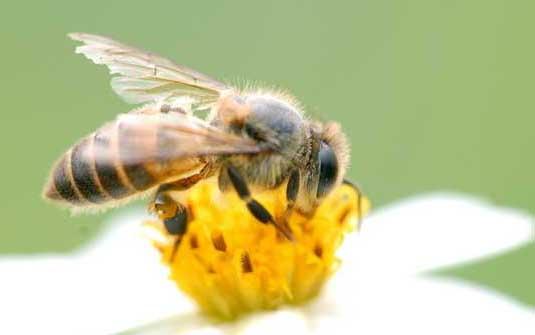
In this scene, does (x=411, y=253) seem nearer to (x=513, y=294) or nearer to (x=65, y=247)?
(x=513, y=294)

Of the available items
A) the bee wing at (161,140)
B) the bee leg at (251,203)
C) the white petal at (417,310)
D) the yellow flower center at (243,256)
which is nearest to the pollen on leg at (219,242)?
the yellow flower center at (243,256)

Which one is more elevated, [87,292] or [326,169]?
[326,169]

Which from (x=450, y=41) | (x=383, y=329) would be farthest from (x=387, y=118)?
(x=383, y=329)

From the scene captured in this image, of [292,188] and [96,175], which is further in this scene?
[292,188]

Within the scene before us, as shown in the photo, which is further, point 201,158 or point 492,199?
point 492,199

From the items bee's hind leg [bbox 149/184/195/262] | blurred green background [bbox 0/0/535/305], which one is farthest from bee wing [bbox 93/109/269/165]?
blurred green background [bbox 0/0/535/305]

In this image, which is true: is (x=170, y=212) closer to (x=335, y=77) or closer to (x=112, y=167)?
(x=112, y=167)

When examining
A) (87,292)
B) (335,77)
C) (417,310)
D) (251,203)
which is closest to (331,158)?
(251,203)
